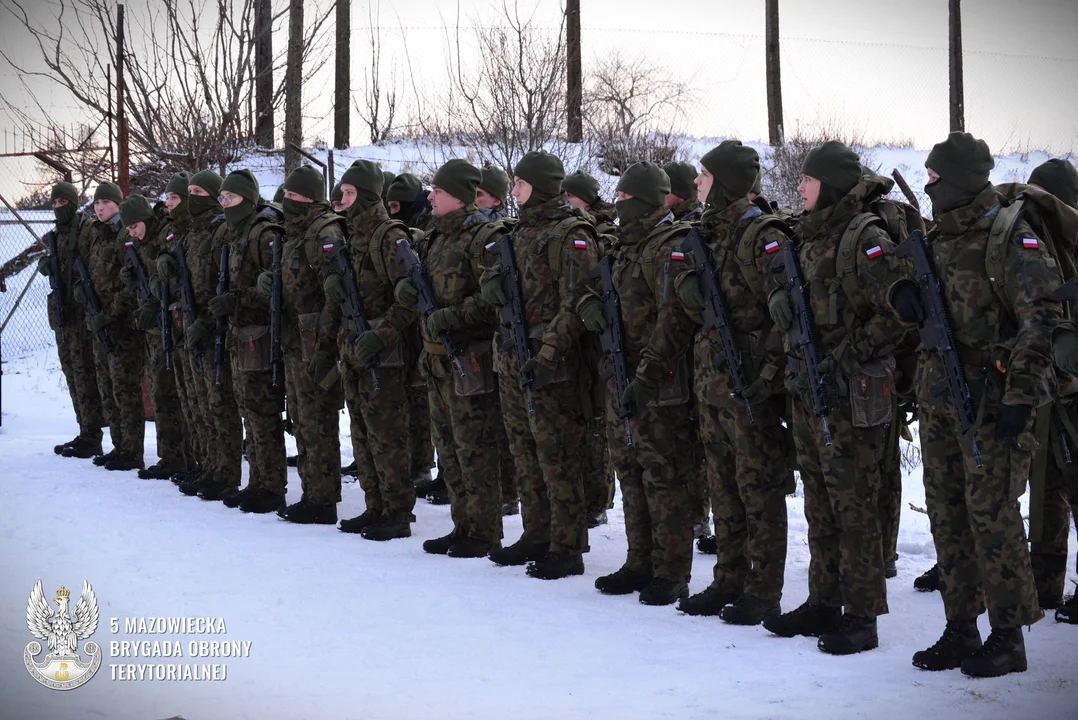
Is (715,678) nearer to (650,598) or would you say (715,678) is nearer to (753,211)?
(650,598)

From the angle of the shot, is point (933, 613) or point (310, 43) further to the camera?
point (310, 43)

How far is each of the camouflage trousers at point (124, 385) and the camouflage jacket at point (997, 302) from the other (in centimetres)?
741

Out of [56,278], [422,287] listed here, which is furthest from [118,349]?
[422,287]

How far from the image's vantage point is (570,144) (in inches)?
603

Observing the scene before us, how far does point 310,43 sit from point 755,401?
39.4 feet

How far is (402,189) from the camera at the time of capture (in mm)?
9156

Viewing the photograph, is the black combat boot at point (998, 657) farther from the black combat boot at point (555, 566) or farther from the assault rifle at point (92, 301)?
the assault rifle at point (92, 301)

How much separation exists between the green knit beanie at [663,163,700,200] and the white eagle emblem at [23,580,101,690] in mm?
3904

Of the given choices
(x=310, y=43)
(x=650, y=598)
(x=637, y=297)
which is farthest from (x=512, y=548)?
(x=310, y=43)

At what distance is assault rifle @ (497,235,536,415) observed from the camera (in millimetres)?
6727

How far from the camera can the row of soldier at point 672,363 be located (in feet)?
15.7

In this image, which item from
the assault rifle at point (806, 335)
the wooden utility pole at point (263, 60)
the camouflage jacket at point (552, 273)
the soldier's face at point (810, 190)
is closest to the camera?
the assault rifle at point (806, 335)

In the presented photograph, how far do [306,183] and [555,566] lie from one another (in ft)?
10.7

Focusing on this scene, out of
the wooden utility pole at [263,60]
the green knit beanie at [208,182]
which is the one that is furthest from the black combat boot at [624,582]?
the wooden utility pole at [263,60]
